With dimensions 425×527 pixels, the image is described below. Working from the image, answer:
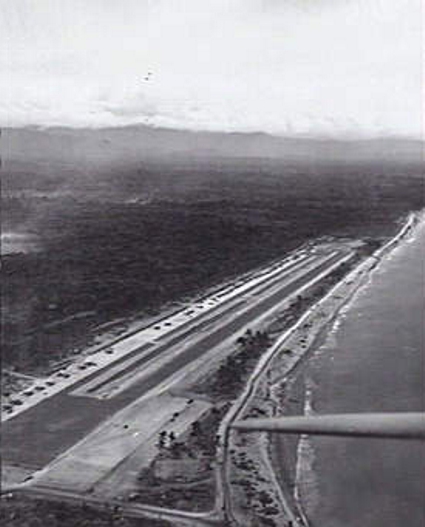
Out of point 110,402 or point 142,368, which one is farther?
point 142,368

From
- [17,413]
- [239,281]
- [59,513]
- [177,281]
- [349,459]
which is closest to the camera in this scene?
[17,413]

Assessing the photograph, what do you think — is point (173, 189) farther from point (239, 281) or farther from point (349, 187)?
point (239, 281)

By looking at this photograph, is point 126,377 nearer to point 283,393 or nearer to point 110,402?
point 110,402

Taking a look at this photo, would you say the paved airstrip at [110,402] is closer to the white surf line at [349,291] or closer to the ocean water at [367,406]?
the white surf line at [349,291]

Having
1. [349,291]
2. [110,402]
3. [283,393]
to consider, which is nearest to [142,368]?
[110,402]

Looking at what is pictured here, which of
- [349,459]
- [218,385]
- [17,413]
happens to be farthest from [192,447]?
[17,413]

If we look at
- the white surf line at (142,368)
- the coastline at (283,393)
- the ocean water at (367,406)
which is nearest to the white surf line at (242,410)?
the coastline at (283,393)

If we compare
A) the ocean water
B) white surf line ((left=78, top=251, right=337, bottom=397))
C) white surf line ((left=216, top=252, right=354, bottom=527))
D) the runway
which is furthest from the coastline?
white surf line ((left=78, top=251, right=337, bottom=397))

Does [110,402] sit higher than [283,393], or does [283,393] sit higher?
[110,402]
